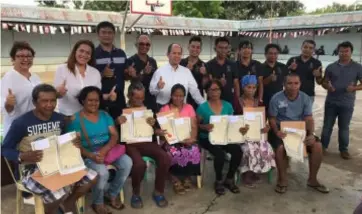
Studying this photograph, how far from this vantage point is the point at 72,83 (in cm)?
362

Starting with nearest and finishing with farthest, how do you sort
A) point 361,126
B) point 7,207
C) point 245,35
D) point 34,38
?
point 7,207 < point 361,126 < point 34,38 < point 245,35

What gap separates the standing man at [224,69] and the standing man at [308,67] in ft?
3.51

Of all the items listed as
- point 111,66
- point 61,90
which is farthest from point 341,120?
point 61,90

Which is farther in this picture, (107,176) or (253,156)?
(253,156)

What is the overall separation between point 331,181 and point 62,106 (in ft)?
11.1

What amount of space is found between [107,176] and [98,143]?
348 millimetres

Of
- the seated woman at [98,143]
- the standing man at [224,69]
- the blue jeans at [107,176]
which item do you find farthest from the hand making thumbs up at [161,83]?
the blue jeans at [107,176]

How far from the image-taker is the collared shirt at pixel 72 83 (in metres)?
3.62

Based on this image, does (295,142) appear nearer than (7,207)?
No

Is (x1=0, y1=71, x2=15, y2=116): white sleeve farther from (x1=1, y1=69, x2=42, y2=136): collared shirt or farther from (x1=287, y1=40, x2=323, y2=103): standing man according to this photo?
(x1=287, y1=40, x2=323, y2=103): standing man

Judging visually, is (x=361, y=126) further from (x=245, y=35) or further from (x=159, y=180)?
(x=245, y=35)

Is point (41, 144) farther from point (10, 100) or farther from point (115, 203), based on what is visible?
point (115, 203)

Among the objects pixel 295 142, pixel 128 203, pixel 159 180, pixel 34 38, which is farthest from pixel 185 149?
pixel 34 38

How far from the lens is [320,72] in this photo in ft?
16.9
